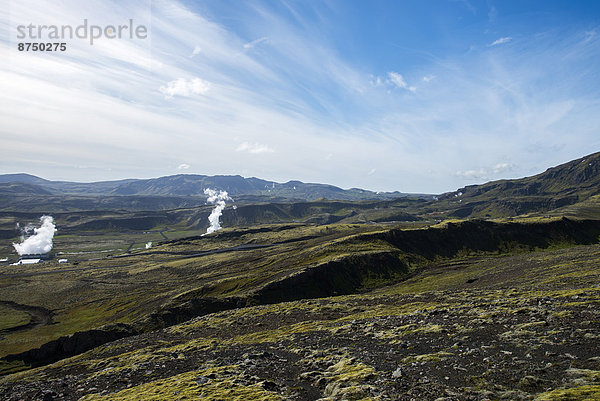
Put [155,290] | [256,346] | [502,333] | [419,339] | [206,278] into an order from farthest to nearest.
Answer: [206,278], [155,290], [256,346], [419,339], [502,333]

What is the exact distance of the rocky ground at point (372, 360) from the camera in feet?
66.6

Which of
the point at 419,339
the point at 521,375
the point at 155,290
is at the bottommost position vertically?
the point at 155,290

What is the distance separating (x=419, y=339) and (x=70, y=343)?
224ft

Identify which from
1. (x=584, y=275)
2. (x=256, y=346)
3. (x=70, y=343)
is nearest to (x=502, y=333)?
(x=256, y=346)

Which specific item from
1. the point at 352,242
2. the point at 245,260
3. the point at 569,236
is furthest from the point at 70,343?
the point at 569,236

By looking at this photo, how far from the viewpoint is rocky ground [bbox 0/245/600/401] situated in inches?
800

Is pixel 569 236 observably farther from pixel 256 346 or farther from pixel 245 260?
pixel 256 346

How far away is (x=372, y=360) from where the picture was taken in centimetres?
2769

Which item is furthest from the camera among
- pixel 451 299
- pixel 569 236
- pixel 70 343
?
pixel 569 236

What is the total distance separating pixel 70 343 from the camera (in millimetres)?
60000

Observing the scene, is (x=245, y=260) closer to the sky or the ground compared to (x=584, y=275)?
closer to the ground

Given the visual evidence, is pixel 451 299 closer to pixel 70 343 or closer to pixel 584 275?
pixel 584 275

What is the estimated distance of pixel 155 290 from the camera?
12275 centimetres

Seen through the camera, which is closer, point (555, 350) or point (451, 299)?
point (555, 350)
